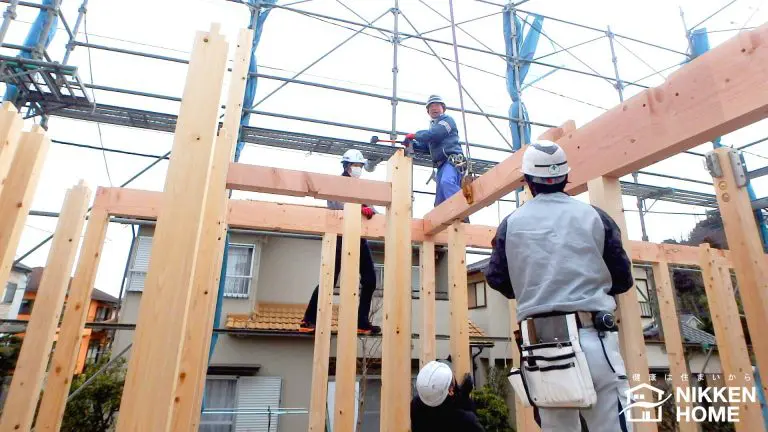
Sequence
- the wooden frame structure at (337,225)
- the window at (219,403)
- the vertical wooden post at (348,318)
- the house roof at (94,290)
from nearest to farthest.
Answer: the wooden frame structure at (337,225) < the vertical wooden post at (348,318) < the window at (219,403) < the house roof at (94,290)

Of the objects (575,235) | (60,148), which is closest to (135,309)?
(60,148)

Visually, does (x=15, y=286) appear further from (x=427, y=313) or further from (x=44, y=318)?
(x=427, y=313)

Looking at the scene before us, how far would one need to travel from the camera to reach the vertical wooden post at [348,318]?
2.94 m

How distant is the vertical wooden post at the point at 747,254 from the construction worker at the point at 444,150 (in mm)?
1812

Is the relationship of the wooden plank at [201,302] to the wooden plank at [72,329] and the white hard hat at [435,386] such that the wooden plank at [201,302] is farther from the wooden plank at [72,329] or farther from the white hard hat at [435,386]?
the white hard hat at [435,386]

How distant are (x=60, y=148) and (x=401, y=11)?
19.4ft

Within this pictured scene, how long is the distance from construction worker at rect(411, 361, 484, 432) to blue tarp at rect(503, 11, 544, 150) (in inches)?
239

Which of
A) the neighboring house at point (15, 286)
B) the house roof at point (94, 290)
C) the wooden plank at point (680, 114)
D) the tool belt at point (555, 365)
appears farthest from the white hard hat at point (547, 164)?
the house roof at point (94, 290)

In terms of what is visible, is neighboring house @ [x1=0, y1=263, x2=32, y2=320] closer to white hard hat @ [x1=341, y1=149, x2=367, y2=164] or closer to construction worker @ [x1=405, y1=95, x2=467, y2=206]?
white hard hat @ [x1=341, y1=149, x2=367, y2=164]

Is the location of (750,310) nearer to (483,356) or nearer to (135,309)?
(483,356)

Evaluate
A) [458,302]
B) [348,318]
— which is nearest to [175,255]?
[348,318]

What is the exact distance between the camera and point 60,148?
20.6ft

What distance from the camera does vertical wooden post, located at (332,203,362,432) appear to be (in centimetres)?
294

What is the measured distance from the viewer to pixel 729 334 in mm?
3223
